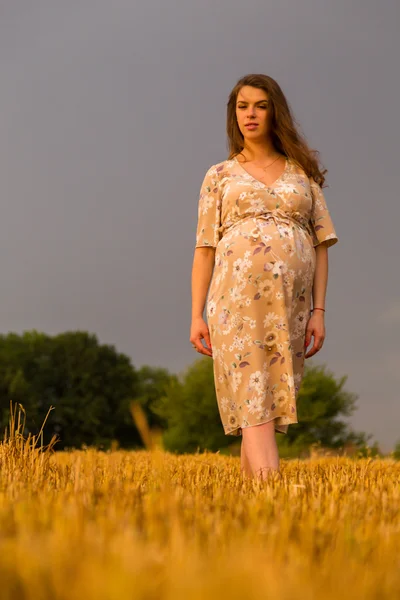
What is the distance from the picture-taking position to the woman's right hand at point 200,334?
17.3 feet

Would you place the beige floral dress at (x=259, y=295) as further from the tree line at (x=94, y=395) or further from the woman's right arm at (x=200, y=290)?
the tree line at (x=94, y=395)

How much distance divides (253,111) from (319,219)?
2.98 ft

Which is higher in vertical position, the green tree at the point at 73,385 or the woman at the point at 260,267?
the green tree at the point at 73,385

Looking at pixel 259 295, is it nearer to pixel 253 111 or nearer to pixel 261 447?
pixel 261 447

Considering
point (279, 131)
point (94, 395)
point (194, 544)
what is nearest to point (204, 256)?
point (279, 131)

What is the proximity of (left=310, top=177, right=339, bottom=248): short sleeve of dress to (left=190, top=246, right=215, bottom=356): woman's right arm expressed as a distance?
77cm

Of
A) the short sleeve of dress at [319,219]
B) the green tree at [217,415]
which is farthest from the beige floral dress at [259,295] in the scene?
the green tree at [217,415]

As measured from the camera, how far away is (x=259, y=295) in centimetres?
493

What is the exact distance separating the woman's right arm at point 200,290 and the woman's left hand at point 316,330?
2.27ft

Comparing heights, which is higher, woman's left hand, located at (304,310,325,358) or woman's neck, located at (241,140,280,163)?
woman's neck, located at (241,140,280,163)

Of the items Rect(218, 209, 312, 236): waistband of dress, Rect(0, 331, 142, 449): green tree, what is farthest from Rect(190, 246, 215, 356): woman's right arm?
Rect(0, 331, 142, 449): green tree

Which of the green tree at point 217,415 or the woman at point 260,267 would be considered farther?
the green tree at point 217,415

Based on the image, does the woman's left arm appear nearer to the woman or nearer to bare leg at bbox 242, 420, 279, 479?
the woman

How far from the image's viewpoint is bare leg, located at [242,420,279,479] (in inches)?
193
